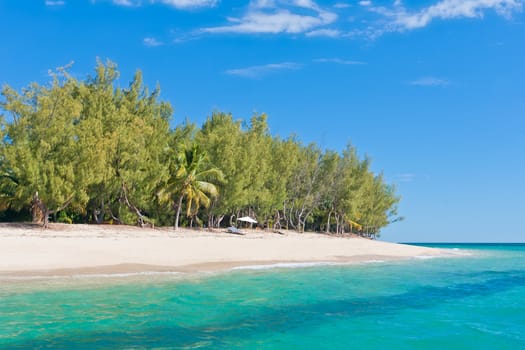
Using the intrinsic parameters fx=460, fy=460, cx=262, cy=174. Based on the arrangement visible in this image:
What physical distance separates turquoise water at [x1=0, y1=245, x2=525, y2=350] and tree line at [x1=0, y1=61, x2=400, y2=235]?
42.2 feet

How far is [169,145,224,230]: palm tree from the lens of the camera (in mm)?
36781

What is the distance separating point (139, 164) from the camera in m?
33.7

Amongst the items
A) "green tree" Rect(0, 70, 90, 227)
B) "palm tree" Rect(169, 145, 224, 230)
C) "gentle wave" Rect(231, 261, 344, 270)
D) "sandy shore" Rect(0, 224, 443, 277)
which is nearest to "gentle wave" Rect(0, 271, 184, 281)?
"sandy shore" Rect(0, 224, 443, 277)

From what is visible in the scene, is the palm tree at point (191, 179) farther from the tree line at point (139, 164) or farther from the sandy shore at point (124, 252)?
the sandy shore at point (124, 252)

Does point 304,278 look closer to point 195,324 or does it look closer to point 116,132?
point 195,324

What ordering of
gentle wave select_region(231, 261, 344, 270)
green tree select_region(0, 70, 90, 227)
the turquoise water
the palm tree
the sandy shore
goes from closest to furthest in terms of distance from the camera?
the turquoise water → the sandy shore → gentle wave select_region(231, 261, 344, 270) → green tree select_region(0, 70, 90, 227) → the palm tree

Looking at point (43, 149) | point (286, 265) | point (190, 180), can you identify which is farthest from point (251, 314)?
point (190, 180)

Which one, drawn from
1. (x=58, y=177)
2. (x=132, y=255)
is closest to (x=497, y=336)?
(x=132, y=255)

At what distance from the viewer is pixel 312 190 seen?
2195 inches

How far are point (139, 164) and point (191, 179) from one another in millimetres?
4704

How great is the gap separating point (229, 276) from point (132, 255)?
521 cm

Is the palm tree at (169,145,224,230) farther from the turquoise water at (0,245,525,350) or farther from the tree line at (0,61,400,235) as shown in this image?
the turquoise water at (0,245,525,350)

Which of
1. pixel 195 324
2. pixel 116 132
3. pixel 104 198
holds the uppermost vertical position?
pixel 116 132

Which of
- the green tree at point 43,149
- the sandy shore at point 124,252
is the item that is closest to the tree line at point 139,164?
the green tree at point 43,149
